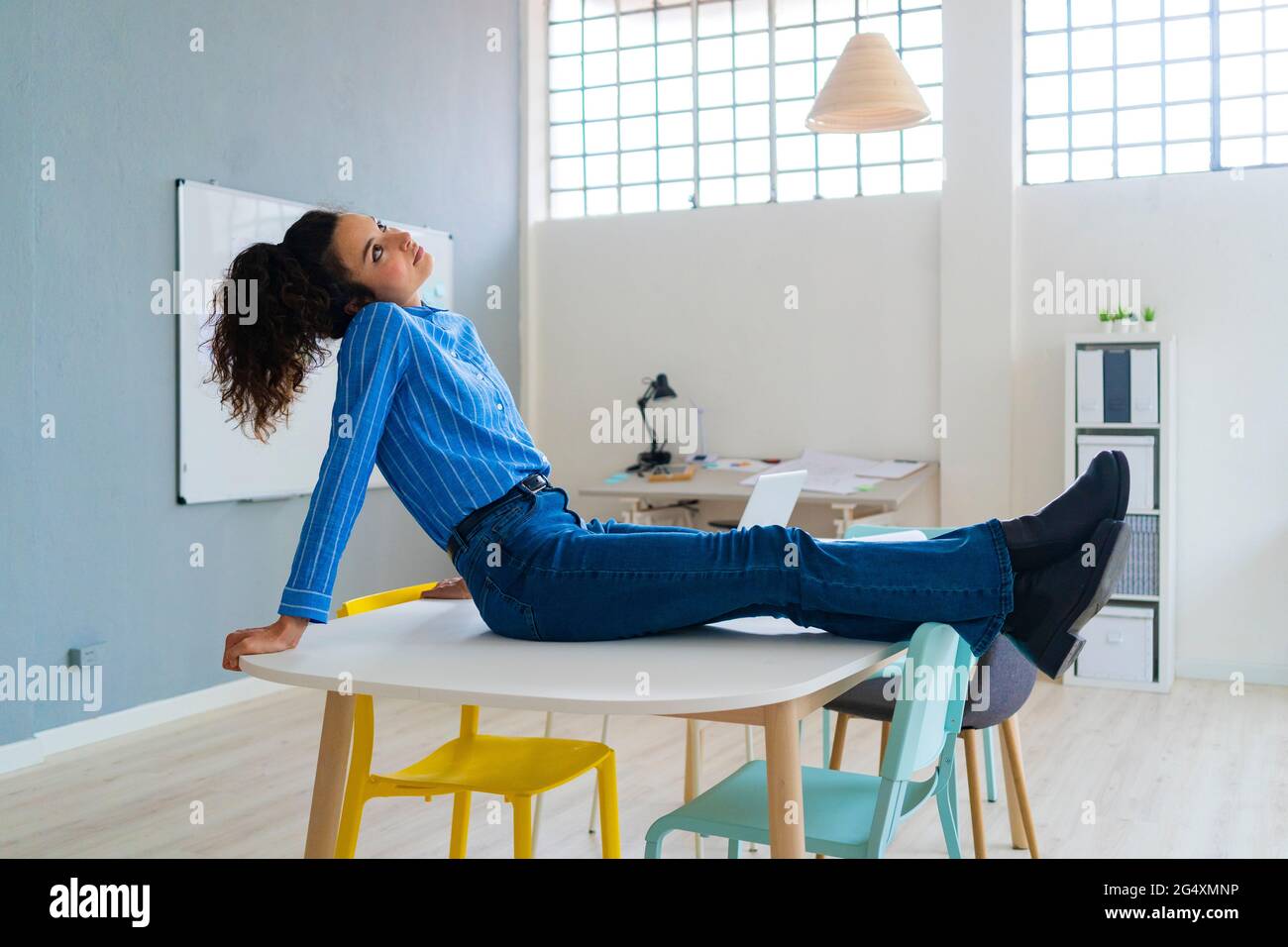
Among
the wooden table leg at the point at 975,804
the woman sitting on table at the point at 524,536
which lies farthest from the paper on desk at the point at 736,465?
the woman sitting on table at the point at 524,536

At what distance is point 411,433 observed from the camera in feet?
5.51

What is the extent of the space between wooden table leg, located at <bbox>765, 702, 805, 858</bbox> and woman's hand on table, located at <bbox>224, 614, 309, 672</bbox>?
0.63 m

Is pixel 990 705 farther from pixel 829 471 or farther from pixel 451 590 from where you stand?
pixel 829 471

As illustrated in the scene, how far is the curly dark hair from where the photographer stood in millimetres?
1750

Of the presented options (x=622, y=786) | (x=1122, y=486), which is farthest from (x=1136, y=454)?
(x=1122, y=486)

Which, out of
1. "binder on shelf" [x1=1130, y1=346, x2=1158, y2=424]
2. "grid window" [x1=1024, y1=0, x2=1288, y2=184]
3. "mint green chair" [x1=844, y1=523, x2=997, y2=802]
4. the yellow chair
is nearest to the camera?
the yellow chair

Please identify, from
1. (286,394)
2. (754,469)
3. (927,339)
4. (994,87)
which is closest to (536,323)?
(754,469)

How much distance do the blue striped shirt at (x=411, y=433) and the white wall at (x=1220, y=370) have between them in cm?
370

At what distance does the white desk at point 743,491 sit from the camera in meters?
4.57

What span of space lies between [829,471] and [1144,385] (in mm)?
1333

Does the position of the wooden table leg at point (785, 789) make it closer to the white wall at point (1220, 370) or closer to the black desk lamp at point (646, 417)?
the white wall at point (1220, 370)

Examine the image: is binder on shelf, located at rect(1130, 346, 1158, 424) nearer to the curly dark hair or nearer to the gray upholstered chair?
the gray upholstered chair

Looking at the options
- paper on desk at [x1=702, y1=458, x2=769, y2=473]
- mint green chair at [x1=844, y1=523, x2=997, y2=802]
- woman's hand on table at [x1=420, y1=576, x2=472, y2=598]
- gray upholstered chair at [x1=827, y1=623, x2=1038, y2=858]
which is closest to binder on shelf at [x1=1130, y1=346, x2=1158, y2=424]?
paper on desk at [x1=702, y1=458, x2=769, y2=473]
